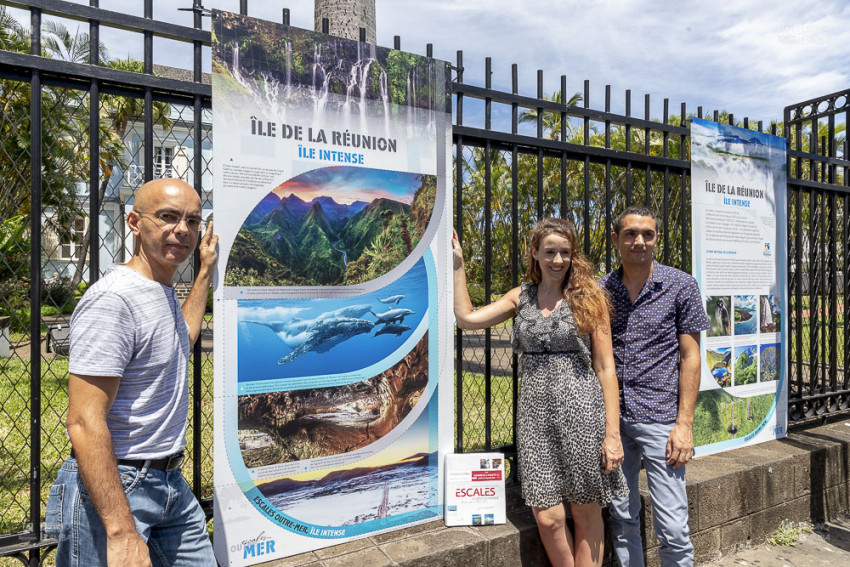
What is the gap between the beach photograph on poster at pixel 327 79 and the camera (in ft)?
7.57

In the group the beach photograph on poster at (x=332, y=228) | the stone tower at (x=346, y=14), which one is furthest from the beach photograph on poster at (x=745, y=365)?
the stone tower at (x=346, y=14)

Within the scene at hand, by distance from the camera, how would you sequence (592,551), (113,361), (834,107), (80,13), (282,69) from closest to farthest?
(113,361) < (80,13) < (282,69) < (592,551) < (834,107)

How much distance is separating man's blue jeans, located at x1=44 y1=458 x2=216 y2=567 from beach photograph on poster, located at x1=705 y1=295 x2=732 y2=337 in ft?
11.3

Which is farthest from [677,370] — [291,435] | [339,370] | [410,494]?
[291,435]

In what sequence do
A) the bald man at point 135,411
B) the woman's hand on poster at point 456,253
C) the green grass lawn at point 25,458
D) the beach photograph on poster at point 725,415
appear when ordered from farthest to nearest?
the beach photograph on poster at point 725,415
the green grass lawn at point 25,458
the woman's hand on poster at point 456,253
the bald man at point 135,411

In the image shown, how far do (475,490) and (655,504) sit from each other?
932 millimetres

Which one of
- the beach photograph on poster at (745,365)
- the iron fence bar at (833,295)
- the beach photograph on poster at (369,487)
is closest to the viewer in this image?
the beach photograph on poster at (369,487)

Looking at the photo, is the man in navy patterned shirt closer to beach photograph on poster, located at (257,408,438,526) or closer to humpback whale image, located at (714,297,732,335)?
beach photograph on poster, located at (257,408,438,526)

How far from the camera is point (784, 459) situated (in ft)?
13.1

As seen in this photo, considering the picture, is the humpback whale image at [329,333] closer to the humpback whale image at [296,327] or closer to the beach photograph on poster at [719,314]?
the humpback whale image at [296,327]

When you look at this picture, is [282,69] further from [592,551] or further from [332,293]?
[592,551]

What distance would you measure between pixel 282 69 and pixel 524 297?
1.57m

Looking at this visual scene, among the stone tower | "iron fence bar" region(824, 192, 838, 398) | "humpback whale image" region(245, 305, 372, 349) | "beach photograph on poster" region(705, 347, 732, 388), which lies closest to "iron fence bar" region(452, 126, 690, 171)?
"humpback whale image" region(245, 305, 372, 349)

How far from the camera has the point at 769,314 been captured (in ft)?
14.0
